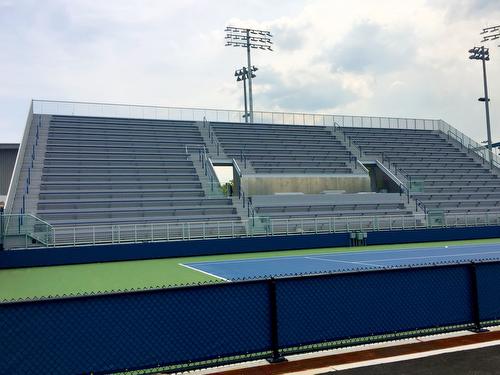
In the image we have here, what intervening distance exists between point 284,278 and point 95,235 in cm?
1876

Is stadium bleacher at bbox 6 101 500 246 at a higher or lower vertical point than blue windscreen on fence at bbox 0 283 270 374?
higher

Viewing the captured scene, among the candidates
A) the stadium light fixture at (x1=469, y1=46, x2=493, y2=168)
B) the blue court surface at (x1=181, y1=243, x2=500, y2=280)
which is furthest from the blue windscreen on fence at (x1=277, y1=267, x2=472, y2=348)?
the stadium light fixture at (x1=469, y1=46, x2=493, y2=168)

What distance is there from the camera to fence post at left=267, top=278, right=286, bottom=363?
6.52 meters

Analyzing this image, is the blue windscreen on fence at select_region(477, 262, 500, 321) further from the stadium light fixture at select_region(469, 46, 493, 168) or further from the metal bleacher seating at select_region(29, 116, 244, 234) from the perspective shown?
the stadium light fixture at select_region(469, 46, 493, 168)

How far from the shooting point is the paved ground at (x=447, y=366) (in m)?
5.95

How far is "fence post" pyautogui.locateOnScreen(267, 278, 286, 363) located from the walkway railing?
60.9 feet

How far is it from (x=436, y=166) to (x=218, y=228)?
941 inches

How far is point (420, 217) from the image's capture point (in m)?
31.9

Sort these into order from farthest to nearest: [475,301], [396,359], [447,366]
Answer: [475,301], [396,359], [447,366]

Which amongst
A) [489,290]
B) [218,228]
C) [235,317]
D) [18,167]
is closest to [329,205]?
[218,228]

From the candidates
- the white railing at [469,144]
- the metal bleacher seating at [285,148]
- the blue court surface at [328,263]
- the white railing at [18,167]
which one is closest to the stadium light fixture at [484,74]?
the white railing at [469,144]

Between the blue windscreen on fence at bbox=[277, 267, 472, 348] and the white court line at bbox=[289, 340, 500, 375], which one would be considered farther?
the blue windscreen on fence at bbox=[277, 267, 472, 348]

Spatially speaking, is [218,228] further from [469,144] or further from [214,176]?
[469,144]

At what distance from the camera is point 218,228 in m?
26.1
